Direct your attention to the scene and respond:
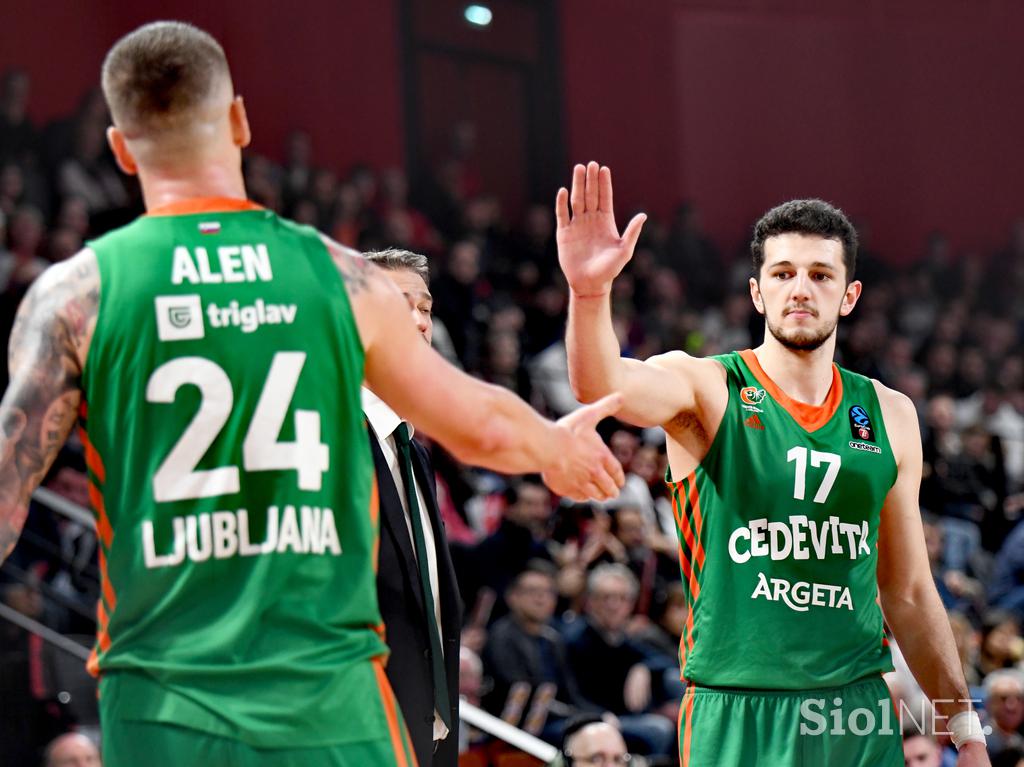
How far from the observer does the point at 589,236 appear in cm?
439

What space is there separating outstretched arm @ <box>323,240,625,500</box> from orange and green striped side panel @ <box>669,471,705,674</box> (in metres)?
1.32

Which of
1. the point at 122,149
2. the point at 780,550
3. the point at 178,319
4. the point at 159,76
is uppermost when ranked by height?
the point at 159,76

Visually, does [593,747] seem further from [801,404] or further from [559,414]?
[559,414]

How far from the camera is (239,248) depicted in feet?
10.5

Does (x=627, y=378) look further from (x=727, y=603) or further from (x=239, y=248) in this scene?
(x=239, y=248)

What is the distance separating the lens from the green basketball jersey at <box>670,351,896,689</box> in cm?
461

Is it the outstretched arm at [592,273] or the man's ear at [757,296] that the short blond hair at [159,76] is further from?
the man's ear at [757,296]

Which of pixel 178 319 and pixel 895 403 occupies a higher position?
pixel 178 319

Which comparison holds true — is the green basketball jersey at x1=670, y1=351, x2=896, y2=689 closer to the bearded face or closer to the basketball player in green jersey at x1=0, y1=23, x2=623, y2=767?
the bearded face

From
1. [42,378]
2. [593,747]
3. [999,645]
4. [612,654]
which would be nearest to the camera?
[42,378]

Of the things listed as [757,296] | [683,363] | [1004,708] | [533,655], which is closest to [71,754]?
[533,655]

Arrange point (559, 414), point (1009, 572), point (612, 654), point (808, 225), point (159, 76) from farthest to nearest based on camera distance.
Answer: point (559, 414)
point (1009, 572)
point (612, 654)
point (808, 225)
point (159, 76)

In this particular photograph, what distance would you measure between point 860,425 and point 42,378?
2864 millimetres

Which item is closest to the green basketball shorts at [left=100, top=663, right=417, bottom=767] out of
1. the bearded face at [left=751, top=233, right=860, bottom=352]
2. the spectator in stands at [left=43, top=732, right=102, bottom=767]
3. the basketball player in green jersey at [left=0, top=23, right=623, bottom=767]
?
the basketball player in green jersey at [left=0, top=23, right=623, bottom=767]
